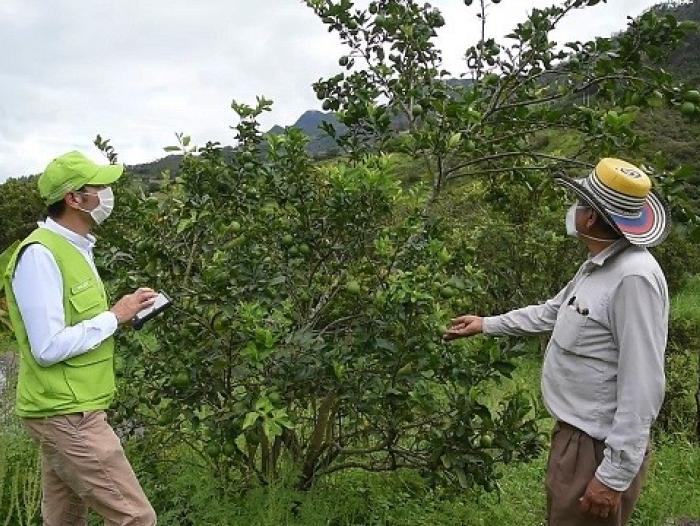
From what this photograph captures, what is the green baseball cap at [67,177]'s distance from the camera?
2820 mm

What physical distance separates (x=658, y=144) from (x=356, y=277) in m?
23.1

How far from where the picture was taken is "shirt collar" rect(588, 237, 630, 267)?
2.58 meters

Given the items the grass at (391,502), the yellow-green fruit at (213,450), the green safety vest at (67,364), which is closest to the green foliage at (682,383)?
the grass at (391,502)

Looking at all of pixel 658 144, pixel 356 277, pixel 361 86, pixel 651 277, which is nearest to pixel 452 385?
Answer: pixel 356 277

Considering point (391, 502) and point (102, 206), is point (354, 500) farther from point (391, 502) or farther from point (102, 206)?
point (102, 206)

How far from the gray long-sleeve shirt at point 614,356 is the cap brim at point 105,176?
1.71 m

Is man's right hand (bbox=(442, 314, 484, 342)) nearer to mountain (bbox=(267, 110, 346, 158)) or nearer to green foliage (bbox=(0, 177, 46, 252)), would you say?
Result: mountain (bbox=(267, 110, 346, 158))

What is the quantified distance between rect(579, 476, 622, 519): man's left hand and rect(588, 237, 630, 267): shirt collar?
2.31 feet

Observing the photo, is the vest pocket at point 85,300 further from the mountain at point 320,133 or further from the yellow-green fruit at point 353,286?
the mountain at point 320,133

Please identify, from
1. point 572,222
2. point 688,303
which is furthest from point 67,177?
point 688,303

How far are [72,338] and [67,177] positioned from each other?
59 cm

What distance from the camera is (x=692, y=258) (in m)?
12.5

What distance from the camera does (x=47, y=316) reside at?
265cm

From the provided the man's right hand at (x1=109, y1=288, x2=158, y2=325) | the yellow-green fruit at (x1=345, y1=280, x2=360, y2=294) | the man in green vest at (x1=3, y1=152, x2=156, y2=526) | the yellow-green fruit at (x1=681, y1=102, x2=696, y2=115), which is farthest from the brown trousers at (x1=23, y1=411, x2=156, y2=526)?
the yellow-green fruit at (x1=681, y1=102, x2=696, y2=115)
